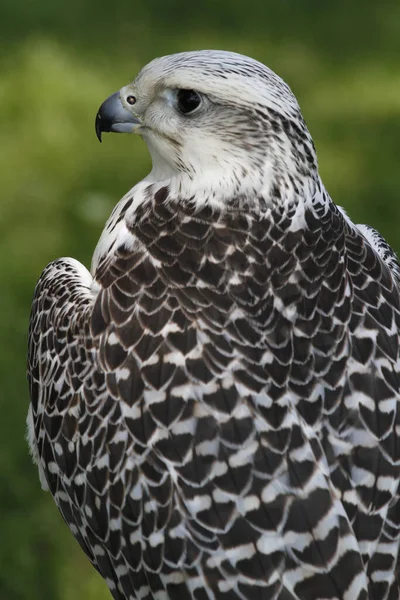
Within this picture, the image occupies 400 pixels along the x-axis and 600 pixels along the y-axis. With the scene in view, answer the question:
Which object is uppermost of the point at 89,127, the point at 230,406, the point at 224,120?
the point at 224,120

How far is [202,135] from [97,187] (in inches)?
117

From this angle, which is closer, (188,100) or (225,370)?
(225,370)

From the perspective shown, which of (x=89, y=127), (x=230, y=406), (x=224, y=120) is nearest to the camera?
(x=230, y=406)

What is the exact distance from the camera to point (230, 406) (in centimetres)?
295

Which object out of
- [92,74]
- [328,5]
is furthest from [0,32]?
[328,5]

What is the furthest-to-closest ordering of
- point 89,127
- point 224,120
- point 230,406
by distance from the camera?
1. point 89,127
2. point 224,120
3. point 230,406

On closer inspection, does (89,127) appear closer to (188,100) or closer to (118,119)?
(118,119)

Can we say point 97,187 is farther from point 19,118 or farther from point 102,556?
point 102,556

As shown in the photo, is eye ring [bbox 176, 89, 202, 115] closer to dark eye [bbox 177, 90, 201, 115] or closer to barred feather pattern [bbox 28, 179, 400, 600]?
dark eye [bbox 177, 90, 201, 115]

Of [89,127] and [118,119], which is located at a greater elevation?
[118,119]

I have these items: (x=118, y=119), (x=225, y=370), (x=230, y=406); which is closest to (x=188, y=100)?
(x=118, y=119)

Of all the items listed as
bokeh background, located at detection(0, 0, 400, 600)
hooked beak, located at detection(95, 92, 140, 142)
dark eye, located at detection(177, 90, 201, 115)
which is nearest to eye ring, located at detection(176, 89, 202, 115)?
dark eye, located at detection(177, 90, 201, 115)

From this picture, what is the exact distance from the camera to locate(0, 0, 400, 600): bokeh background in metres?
4.57

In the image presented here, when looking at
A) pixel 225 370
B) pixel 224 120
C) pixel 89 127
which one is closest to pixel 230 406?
pixel 225 370
